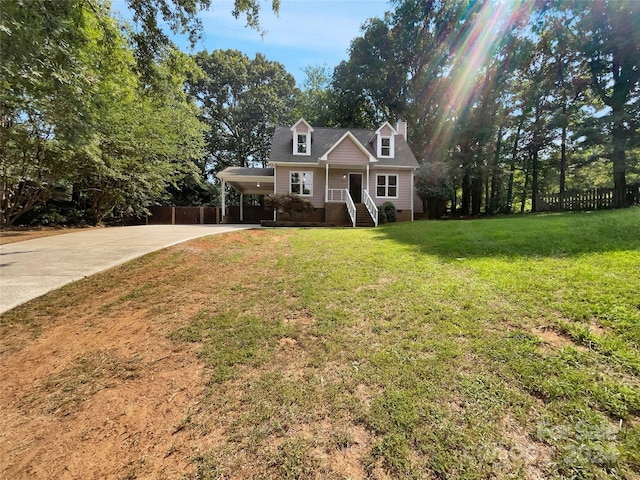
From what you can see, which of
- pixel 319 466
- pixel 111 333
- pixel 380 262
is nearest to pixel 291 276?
pixel 380 262

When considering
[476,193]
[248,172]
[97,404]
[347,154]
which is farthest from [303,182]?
[97,404]

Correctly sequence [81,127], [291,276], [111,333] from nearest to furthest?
[111,333] < [291,276] < [81,127]

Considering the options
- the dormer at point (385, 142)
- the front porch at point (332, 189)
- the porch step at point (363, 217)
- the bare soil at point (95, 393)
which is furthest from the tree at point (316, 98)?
the bare soil at point (95, 393)

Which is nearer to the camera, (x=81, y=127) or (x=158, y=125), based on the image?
(x=81, y=127)

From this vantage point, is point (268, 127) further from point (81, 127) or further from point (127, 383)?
point (127, 383)

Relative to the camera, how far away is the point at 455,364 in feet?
8.77

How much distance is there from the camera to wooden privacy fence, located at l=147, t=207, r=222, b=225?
22025 mm

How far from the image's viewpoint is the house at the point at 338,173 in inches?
676

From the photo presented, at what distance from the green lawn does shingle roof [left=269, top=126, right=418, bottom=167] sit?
14102mm

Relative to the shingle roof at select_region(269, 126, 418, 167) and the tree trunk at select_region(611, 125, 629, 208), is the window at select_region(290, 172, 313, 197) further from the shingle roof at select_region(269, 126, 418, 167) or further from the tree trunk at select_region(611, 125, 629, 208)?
the tree trunk at select_region(611, 125, 629, 208)

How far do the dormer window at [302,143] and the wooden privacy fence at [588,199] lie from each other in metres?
14.3

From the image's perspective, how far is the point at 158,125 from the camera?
17781mm

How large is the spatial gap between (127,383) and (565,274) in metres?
5.43

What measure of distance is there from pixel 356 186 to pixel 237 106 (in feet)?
69.2
